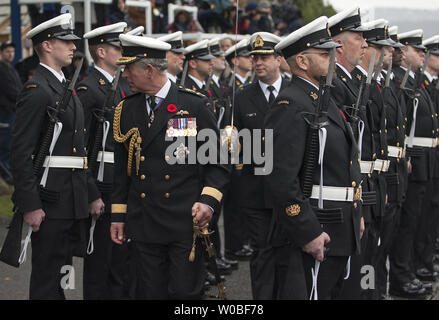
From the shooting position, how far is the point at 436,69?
27.9ft

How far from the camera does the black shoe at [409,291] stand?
23.7 feet

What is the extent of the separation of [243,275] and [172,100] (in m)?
3.35

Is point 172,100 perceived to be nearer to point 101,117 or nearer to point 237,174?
point 101,117

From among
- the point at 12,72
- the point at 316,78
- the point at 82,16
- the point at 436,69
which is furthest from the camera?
the point at 12,72

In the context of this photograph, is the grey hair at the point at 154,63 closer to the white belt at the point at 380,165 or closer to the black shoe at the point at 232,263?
the white belt at the point at 380,165

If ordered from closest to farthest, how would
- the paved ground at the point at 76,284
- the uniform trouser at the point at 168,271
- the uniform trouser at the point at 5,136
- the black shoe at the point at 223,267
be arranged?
the uniform trouser at the point at 168,271, the paved ground at the point at 76,284, the black shoe at the point at 223,267, the uniform trouser at the point at 5,136

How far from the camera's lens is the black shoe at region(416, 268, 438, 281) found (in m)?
7.99

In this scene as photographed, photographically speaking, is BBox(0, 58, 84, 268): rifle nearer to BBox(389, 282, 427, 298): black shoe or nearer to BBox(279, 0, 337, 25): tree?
BBox(389, 282, 427, 298): black shoe

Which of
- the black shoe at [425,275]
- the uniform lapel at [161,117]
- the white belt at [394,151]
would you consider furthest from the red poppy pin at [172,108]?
the black shoe at [425,275]

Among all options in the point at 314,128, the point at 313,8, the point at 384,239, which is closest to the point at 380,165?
the point at 384,239

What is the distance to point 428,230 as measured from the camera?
8.17m

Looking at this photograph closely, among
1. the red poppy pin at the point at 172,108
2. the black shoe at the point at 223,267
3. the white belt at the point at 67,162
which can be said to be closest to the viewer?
the red poppy pin at the point at 172,108

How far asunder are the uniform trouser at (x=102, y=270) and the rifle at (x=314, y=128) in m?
2.20
